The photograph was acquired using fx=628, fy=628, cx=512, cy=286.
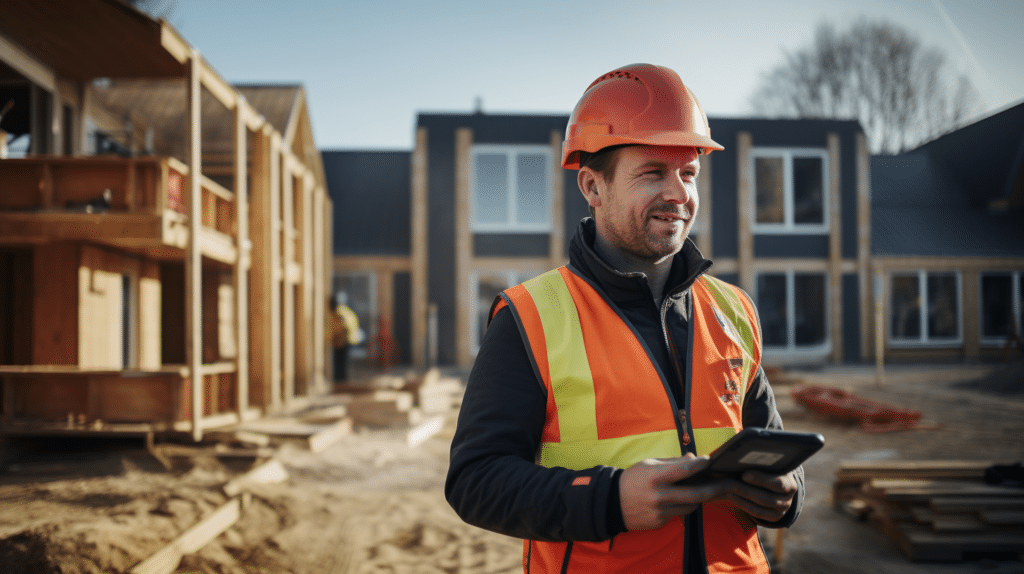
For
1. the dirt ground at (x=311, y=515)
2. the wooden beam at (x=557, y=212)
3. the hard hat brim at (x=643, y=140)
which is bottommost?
the dirt ground at (x=311, y=515)

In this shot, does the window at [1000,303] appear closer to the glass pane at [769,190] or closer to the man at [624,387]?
the glass pane at [769,190]

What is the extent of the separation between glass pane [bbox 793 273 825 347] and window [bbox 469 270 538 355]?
822 cm

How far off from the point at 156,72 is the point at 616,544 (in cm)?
880

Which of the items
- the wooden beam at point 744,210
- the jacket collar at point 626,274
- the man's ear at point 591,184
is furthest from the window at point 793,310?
the man's ear at point 591,184

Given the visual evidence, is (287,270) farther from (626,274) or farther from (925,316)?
(925,316)

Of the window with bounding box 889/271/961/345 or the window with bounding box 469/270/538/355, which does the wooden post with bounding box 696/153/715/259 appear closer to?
the window with bounding box 469/270/538/355

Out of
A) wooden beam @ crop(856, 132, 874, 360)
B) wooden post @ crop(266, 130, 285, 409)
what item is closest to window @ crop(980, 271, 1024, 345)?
wooden beam @ crop(856, 132, 874, 360)

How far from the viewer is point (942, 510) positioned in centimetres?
470

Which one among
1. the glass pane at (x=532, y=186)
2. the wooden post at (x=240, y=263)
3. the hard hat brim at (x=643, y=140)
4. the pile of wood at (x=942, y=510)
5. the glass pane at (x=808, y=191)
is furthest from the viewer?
the glass pane at (x=808, y=191)

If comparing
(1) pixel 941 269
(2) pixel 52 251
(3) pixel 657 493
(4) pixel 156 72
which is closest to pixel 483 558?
(3) pixel 657 493

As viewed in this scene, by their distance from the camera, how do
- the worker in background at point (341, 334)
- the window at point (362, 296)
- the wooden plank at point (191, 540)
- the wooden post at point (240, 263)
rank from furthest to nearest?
1. the window at point (362, 296)
2. the worker in background at point (341, 334)
3. the wooden post at point (240, 263)
4. the wooden plank at point (191, 540)

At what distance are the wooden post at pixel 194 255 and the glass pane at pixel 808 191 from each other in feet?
57.7

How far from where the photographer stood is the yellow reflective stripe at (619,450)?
157cm

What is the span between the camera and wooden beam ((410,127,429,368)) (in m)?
18.1
